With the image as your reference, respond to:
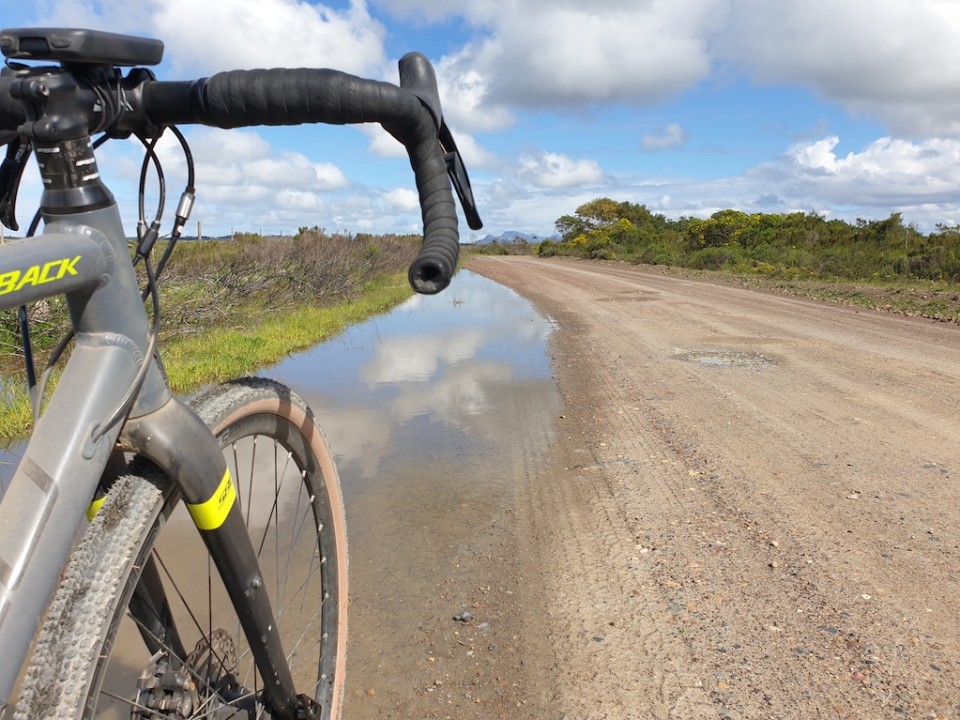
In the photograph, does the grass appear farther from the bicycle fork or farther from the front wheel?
the bicycle fork

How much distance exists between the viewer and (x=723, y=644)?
2953mm

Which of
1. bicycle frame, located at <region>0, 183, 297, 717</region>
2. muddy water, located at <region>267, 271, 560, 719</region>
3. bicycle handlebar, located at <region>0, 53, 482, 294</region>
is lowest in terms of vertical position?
muddy water, located at <region>267, 271, 560, 719</region>

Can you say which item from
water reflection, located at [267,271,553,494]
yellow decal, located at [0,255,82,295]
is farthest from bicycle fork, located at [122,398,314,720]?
water reflection, located at [267,271,553,494]

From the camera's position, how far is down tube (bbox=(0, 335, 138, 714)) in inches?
40.5

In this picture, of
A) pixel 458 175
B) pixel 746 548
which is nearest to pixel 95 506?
pixel 458 175

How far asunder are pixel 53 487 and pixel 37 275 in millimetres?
314

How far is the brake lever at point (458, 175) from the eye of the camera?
1538mm

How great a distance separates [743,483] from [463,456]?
6.58ft

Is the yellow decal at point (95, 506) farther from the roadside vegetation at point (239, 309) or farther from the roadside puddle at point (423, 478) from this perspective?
the roadside vegetation at point (239, 309)

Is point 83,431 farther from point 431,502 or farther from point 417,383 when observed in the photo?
point 417,383

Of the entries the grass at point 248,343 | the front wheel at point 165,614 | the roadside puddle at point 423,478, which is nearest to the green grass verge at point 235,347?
the grass at point 248,343

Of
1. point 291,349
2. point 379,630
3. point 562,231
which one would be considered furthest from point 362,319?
point 562,231

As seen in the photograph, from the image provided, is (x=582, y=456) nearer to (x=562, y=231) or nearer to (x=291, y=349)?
(x=291, y=349)

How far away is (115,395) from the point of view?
4.02 feet
